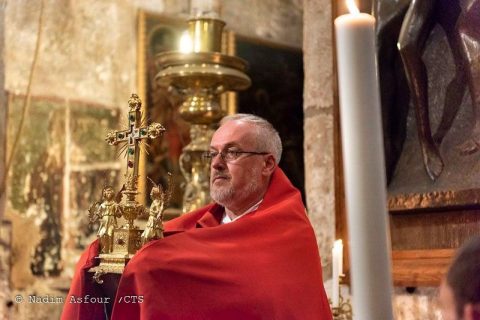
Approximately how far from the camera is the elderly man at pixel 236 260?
1.82 metres

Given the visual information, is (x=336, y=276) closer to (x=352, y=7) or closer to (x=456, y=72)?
(x=456, y=72)

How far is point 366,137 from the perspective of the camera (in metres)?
0.70

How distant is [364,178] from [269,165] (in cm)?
167

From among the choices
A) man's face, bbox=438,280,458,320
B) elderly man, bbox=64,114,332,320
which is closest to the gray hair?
elderly man, bbox=64,114,332,320

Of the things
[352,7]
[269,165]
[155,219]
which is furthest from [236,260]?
[352,7]

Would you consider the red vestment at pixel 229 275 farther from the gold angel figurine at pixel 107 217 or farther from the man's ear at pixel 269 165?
the man's ear at pixel 269 165

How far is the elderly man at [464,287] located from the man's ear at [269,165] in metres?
1.51

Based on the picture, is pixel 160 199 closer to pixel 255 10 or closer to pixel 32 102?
pixel 32 102

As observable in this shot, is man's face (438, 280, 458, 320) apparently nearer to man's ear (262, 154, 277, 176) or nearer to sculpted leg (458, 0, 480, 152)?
man's ear (262, 154, 277, 176)

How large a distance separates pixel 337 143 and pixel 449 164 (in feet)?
2.08

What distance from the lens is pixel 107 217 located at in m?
1.94

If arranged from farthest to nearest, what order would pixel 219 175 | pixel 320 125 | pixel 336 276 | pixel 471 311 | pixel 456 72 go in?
1. pixel 320 125
2. pixel 456 72
3. pixel 336 276
4. pixel 219 175
5. pixel 471 311

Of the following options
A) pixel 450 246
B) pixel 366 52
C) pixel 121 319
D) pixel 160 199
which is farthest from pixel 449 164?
pixel 366 52

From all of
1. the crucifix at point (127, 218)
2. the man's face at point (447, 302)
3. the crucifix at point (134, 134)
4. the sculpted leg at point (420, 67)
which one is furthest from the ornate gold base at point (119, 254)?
the sculpted leg at point (420, 67)
